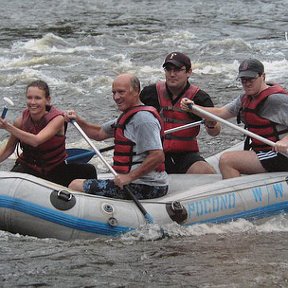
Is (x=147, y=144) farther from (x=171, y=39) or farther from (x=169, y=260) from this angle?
(x=171, y=39)

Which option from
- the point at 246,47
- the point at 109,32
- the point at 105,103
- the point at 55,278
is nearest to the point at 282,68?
the point at 246,47

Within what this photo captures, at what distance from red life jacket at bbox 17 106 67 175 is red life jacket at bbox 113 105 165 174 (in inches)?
19.0

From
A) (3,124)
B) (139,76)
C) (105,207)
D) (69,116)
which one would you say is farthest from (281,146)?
(139,76)

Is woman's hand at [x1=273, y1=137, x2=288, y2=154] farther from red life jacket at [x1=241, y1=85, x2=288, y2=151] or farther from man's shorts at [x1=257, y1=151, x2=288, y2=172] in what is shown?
man's shorts at [x1=257, y1=151, x2=288, y2=172]

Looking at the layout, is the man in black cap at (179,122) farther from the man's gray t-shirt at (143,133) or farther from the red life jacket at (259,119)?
the man's gray t-shirt at (143,133)

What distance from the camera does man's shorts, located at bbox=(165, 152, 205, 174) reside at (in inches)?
286

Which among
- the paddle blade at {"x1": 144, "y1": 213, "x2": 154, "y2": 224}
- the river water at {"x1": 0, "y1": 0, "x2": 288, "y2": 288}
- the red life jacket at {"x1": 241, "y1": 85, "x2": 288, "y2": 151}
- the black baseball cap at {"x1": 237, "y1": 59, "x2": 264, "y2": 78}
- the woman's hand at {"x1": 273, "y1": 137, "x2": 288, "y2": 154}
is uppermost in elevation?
the black baseball cap at {"x1": 237, "y1": 59, "x2": 264, "y2": 78}

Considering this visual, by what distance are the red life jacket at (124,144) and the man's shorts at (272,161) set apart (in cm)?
103

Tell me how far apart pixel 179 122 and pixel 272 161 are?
925 millimetres

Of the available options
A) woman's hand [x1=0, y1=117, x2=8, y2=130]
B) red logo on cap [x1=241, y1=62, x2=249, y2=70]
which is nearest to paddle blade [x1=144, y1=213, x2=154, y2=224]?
woman's hand [x1=0, y1=117, x2=8, y2=130]

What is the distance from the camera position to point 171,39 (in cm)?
1719

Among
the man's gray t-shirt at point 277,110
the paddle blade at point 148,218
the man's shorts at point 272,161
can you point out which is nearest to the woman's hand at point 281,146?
the man's gray t-shirt at point 277,110

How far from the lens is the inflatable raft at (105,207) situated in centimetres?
607

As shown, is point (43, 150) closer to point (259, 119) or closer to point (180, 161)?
point (180, 161)
